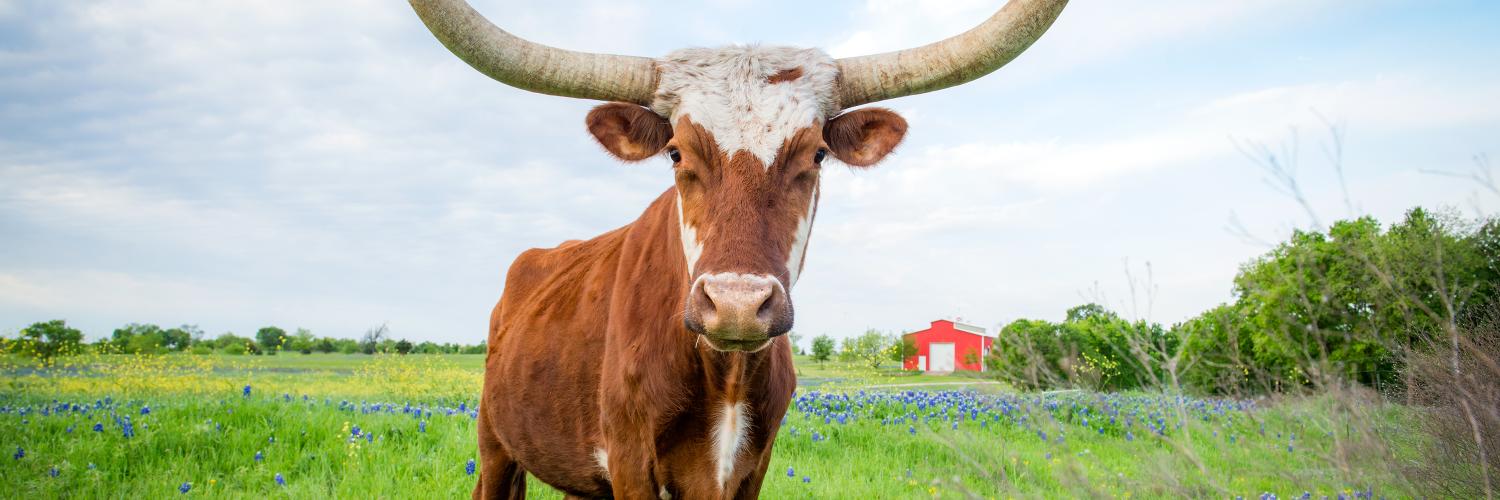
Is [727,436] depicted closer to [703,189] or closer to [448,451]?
[703,189]

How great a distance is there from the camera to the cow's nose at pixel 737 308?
2.60m

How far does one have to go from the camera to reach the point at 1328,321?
11258 mm

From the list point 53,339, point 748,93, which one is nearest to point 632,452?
point 748,93

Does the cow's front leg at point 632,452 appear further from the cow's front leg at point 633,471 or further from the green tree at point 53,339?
the green tree at point 53,339

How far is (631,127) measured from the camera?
3662mm

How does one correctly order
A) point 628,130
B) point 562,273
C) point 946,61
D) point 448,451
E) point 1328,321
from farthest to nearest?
point 1328,321 → point 448,451 → point 562,273 → point 946,61 → point 628,130

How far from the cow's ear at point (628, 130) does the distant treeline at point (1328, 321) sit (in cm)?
180

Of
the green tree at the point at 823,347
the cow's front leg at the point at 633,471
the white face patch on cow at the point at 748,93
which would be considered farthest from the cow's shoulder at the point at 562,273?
the green tree at the point at 823,347

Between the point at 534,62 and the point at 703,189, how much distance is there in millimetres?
1166

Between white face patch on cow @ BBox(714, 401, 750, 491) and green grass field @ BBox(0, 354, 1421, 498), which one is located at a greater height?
white face patch on cow @ BBox(714, 401, 750, 491)

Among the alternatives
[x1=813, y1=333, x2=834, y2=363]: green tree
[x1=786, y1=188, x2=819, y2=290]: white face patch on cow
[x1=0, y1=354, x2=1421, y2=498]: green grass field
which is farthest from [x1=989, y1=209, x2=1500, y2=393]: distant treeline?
[x1=813, y1=333, x2=834, y2=363]: green tree

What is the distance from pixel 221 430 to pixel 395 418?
5.11ft

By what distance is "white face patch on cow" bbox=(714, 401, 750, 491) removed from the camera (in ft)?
11.6

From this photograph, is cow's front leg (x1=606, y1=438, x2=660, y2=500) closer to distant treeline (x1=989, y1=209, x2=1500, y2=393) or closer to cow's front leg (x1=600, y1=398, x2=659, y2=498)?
cow's front leg (x1=600, y1=398, x2=659, y2=498)
